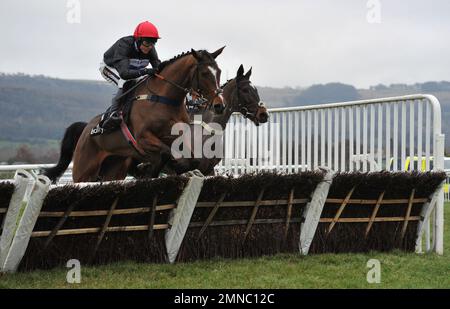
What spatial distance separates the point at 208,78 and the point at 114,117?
1302mm

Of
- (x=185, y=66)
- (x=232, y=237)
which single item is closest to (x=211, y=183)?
(x=232, y=237)

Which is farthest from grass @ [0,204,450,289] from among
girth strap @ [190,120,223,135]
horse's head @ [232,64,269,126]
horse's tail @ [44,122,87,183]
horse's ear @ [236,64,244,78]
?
horse's tail @ [44,122,87,183]

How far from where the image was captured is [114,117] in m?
8.25

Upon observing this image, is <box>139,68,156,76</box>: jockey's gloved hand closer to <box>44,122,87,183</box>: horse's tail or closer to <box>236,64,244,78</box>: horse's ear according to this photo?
<box>236,64,244,78</box>: horse's ear

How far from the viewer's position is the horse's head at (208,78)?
741cm

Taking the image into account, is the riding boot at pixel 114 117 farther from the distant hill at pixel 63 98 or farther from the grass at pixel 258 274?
the distant hill at pixel 63 98

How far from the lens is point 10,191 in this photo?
16.8 ft

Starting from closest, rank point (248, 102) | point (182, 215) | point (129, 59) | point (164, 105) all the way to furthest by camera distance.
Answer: point (182, 215) < point (164, 105) < point (129, 59) < point (248, 102)

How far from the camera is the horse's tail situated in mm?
9727

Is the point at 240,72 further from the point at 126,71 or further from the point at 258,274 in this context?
the point at 258,274

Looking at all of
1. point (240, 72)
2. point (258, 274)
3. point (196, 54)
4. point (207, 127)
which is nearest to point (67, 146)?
point (207, 127)

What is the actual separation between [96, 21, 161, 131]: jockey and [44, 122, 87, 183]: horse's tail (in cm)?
133

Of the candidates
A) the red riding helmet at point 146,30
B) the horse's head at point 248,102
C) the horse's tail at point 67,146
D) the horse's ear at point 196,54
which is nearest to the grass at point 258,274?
the horse's ear at point 196,54

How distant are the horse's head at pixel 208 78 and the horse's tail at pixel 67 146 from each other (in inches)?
101
